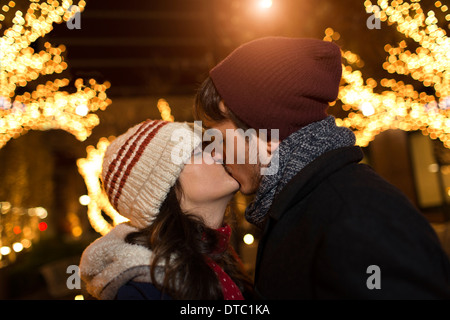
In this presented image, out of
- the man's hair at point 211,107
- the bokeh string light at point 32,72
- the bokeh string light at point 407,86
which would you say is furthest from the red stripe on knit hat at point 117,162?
the bokeh string light at point 407,86

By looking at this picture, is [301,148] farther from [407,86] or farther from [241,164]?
[407,86]

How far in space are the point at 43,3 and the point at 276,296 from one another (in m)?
4.33

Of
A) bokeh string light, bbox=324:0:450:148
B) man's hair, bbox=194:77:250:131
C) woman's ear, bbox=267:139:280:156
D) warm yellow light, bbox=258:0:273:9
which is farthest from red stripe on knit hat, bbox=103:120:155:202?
warm yellow light, bbox=258:0:273:9

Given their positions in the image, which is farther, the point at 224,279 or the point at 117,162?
the point at 117,162

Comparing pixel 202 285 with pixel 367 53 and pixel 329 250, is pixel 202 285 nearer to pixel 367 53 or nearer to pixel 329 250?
pixel 329 250

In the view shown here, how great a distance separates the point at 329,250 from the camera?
4.03 feet

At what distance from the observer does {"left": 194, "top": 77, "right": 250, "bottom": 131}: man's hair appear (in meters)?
1.72

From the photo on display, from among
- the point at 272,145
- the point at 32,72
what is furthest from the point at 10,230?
the point at 272,145

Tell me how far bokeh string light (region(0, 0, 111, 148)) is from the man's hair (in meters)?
3.22

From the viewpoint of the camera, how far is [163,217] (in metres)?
2.04

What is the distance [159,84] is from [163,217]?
7896mm

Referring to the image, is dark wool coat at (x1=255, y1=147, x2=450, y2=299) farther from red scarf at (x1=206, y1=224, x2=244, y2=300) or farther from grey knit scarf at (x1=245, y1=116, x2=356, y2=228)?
red scarf at (x1=206, y1=224, x2=244, y2=300)
